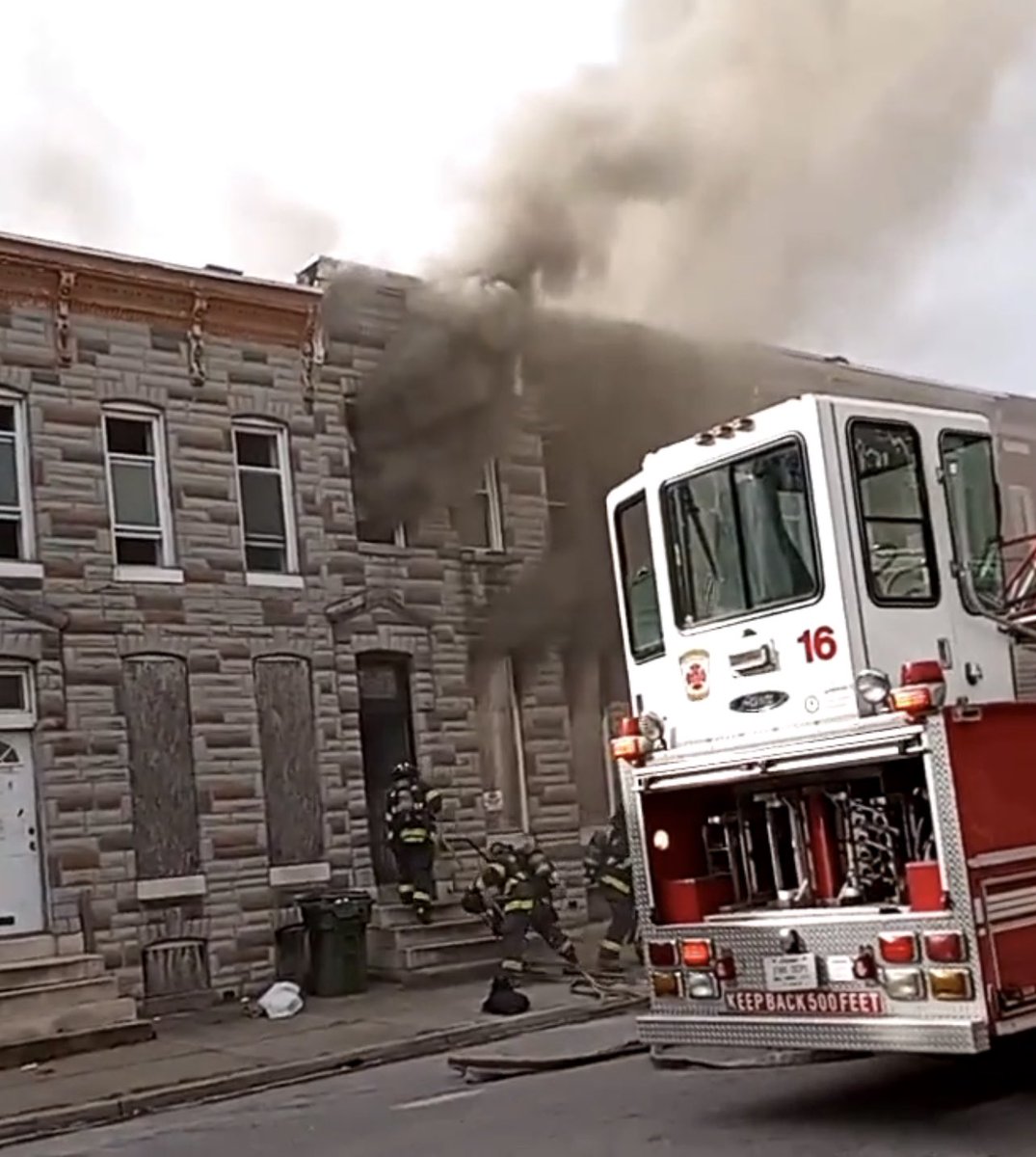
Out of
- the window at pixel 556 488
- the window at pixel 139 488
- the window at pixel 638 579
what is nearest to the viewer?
the window at pixel 638 579

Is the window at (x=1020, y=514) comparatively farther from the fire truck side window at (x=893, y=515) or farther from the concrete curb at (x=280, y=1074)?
the concrete curb at (x=280, y=1074)

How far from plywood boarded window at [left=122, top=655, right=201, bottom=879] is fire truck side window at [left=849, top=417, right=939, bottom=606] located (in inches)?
376

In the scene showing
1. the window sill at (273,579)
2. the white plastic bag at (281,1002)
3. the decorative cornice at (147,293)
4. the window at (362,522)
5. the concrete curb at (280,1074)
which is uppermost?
the decorative cornice at (147,293)

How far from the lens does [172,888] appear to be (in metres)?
15.5

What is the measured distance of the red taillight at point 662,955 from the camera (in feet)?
25.7

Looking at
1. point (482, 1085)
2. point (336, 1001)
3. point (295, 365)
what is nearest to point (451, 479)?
point (295, 365)

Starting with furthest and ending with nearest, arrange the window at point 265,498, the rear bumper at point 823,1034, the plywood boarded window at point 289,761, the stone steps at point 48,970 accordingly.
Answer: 1. the window at point 265,498
2. the plywood boarded window at point 289,761
3. the stone steps at point 48,970
4. the rear bumper at point 823,1034

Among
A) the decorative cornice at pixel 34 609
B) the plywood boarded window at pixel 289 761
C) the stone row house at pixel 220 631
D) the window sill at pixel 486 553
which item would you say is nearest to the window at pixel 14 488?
the stone row house at pixel 220 631

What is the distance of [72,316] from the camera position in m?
15.9

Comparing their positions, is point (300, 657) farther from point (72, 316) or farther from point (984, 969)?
point (984, 969)

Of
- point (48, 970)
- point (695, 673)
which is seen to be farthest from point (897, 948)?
point (48, 970)

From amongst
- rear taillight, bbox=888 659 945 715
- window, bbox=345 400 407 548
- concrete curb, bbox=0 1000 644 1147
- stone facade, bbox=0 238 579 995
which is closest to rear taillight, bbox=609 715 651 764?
rear taillight, bbox=888 659 945 715

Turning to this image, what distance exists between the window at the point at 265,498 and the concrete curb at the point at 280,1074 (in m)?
5.55

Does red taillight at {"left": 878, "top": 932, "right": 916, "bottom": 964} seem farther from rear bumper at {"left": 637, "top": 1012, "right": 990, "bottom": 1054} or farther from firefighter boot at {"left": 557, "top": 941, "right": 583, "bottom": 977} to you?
firefighter boot at {"left": 557, "top": 941, "right": 583, "bottom": 977}
